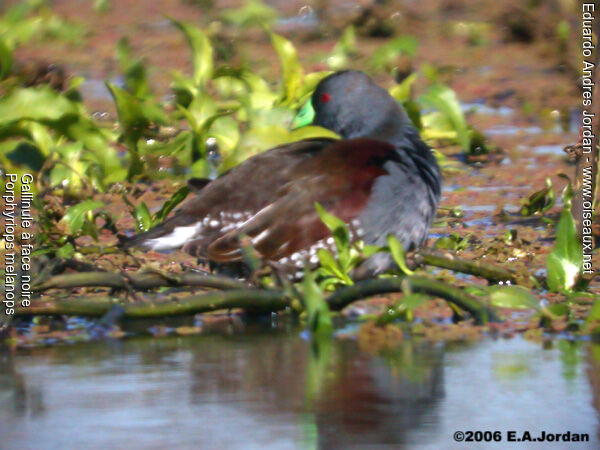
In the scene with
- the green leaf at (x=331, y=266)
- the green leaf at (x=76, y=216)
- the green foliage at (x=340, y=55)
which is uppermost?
the green foliage at (x=340, y=55)

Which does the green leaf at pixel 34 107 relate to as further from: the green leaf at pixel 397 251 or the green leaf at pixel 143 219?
the green leaf at pixel 397 251

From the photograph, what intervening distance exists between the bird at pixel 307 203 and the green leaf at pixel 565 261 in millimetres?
704

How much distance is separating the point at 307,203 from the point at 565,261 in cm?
112

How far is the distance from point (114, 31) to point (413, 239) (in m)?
7.27

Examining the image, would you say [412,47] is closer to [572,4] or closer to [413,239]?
[572,4]

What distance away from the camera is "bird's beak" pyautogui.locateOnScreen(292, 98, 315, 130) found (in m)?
6.56

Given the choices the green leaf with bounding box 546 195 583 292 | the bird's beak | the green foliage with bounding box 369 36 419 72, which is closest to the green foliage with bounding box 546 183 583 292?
the green leaf with bounding box 546 195 583 292

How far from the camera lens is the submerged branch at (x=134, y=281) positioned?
498 cm

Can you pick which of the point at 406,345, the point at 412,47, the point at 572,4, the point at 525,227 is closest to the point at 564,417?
the point at 406,345

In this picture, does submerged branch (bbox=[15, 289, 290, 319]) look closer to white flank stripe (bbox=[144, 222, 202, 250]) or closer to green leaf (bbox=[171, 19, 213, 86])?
white flank stripe (bbox=[144, 222, 202, 250])

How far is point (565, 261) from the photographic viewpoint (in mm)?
5098

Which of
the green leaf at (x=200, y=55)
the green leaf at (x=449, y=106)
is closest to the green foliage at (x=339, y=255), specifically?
the green leaf at (x=449, y=106)

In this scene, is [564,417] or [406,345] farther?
[406,345]

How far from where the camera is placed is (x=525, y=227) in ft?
21.2
